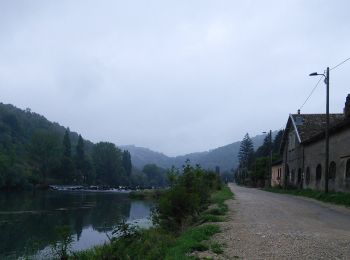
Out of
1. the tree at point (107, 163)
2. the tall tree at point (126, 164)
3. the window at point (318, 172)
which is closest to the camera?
the window at point (318, 172)

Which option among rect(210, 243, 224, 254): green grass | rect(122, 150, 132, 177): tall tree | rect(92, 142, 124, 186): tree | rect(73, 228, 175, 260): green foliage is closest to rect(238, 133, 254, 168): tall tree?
rect(92, 142, 124, 186): tree

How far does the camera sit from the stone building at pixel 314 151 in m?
28.0

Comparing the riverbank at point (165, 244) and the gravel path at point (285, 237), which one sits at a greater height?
the gravel path at point (285, 237)

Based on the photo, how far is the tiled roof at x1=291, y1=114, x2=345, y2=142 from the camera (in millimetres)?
40469

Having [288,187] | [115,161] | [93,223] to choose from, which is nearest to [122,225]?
[93,223]

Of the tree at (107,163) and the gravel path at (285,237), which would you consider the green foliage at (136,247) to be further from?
the tree at (107,163)

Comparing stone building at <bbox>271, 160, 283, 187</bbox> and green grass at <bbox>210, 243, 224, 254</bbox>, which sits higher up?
stone building at <bbox>271, 160, 283, 187</bbox>

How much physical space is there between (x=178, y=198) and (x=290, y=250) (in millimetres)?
6950

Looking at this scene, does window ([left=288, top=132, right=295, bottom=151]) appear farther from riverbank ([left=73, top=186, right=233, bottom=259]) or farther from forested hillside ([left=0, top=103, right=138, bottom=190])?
forested hillside ([left=0, top=103, right=138, bottom=190])

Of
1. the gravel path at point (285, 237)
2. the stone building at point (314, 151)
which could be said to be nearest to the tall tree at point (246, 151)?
the stone building at point (314, 151)

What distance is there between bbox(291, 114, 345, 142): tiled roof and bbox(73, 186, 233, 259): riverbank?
963 inches

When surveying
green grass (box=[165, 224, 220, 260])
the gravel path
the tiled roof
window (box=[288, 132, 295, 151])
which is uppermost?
the tiled roof

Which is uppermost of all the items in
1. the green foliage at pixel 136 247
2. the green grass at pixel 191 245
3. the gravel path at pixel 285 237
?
the gravel path at pixel 285 237

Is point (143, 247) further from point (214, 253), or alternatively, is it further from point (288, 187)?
point (288, 187)
